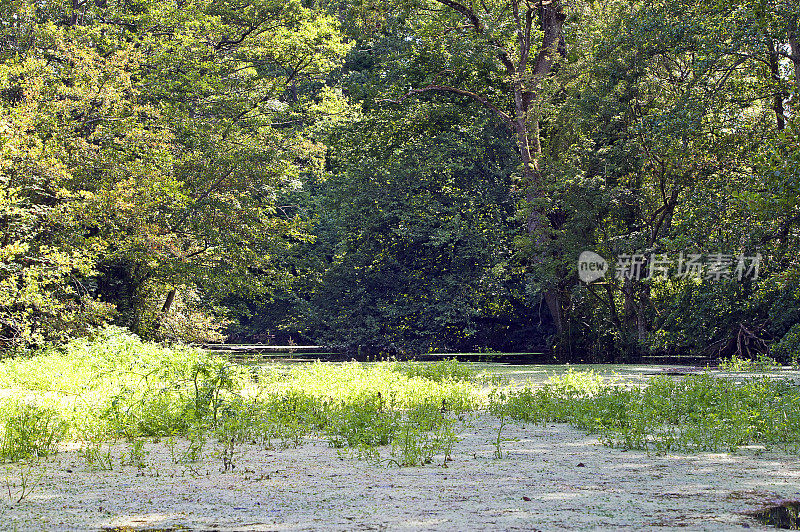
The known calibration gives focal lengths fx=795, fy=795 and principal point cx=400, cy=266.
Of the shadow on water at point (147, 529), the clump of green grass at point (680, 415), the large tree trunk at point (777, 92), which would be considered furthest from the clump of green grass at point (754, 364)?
the shadow on water at point (147, 529)

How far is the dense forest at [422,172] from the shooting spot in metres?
15.9

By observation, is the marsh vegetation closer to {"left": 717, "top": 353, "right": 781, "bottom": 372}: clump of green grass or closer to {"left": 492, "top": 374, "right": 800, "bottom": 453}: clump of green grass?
{"left": 492, "top": 374, "right": 800, "bottom": 453}: clump of green grass

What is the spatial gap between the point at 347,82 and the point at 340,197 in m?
4.68

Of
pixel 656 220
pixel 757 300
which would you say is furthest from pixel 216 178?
pixel 757 300

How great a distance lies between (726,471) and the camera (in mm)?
5348

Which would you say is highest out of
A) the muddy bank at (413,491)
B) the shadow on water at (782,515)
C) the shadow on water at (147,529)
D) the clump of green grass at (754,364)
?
the clump of green grass at (754,364)

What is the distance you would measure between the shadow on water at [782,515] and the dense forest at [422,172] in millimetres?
6719

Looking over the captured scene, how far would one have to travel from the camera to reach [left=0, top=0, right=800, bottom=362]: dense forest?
15891mm

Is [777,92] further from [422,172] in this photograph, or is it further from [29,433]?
[29,433]

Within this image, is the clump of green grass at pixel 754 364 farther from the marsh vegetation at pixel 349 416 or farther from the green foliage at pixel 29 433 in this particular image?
the green foliage at pixel 29 433

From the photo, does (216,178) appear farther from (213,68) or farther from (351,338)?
(351,338)

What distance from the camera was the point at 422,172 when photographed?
2380 centimetres

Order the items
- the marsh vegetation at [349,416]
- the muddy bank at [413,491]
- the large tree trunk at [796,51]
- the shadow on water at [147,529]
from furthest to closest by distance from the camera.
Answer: the large tree trunk at [796,51], the marsh vegetation at [349,416], the muddy bank at [413,491], the shadow on water at [147,529]

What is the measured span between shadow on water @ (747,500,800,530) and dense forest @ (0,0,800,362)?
6719 mm
